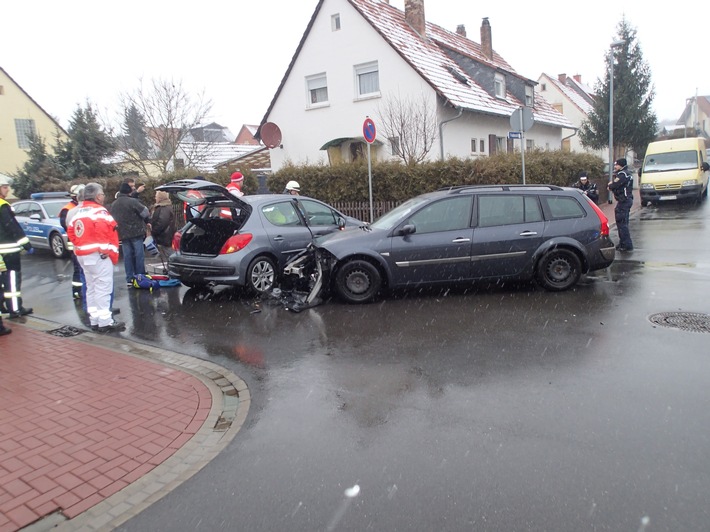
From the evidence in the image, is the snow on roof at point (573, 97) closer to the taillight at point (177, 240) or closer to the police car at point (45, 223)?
the police car at point (45, 223)

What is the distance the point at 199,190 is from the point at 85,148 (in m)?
22.3

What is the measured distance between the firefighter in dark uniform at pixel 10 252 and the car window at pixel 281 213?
3459mm

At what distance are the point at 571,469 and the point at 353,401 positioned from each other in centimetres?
182

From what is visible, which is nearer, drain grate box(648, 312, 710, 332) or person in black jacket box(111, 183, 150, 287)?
drain grate box(648, 312, 710, 332)

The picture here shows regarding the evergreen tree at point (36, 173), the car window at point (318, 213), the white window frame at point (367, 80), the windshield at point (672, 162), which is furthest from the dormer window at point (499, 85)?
the evergreen tree at point (36, 173)

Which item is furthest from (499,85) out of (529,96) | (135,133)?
(135,133)

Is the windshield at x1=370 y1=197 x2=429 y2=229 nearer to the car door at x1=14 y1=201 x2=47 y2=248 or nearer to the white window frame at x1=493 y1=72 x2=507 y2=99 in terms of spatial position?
the car door at x1=14 y1=201 x2=47 y2=248

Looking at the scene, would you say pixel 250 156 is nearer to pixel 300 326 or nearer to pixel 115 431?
pixel 300 326

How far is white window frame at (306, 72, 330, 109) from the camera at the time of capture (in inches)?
919

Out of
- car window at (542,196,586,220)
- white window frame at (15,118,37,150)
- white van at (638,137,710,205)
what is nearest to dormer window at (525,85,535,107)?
white van at (638,137,710,205)

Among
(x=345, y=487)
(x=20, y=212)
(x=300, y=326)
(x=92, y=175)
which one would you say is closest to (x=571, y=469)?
(x=345, y=487)

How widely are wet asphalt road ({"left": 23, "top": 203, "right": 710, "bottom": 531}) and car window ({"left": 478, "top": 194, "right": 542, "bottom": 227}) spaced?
1097 mm

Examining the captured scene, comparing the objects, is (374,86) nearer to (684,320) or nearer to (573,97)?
(684,320)

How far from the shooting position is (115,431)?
14.1 ft
